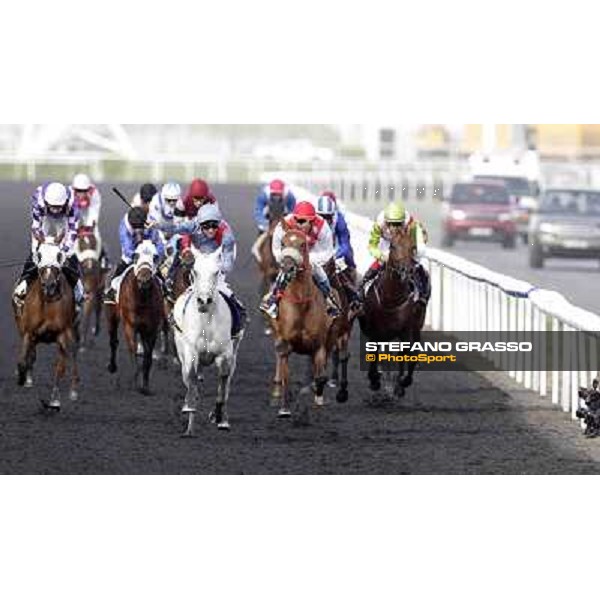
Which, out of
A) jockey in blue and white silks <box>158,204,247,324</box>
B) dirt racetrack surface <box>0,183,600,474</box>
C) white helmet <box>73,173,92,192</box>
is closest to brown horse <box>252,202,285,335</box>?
white helmet <box>73,173,92,192</box>

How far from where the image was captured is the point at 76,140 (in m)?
61.0

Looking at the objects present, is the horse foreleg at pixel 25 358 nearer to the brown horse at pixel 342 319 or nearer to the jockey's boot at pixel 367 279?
the brown horse at pixel 342 319

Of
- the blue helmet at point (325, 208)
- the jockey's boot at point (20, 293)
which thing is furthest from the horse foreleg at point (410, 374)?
the jockey's boot at point (20, 293)

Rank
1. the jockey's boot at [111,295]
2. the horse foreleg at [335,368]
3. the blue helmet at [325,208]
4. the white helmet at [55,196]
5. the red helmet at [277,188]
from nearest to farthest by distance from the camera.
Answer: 1. the white helmet at [55,196]
2. the blue helmet at [325,208]
3. the horse foreleg at [335,368]
4. the jockey's boot at [111,295]
5. the red helmet at [277,188]

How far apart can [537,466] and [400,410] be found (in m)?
2.78

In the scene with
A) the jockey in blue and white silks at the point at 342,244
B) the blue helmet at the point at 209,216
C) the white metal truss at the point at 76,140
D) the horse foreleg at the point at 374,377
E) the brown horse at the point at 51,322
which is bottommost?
the horse foreleg at the point at 374,377

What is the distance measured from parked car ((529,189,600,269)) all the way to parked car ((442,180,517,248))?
11.6 feet

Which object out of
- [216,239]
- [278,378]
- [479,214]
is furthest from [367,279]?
[479,214]

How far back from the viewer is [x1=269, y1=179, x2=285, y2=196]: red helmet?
74.3 feet

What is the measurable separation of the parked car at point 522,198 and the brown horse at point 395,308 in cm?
1811

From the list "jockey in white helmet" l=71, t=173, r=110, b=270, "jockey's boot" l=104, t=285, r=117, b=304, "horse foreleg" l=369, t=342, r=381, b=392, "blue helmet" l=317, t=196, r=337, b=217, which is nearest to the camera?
"horse foreleg" l=369, t=342, r=381, b=392

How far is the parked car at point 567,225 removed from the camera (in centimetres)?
3195

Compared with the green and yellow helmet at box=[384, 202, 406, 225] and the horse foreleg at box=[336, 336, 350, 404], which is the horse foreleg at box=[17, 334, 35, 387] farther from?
the green and yellow helmet at box=[384, 202, 406, 225]

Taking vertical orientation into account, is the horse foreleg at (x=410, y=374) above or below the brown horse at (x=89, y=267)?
below
